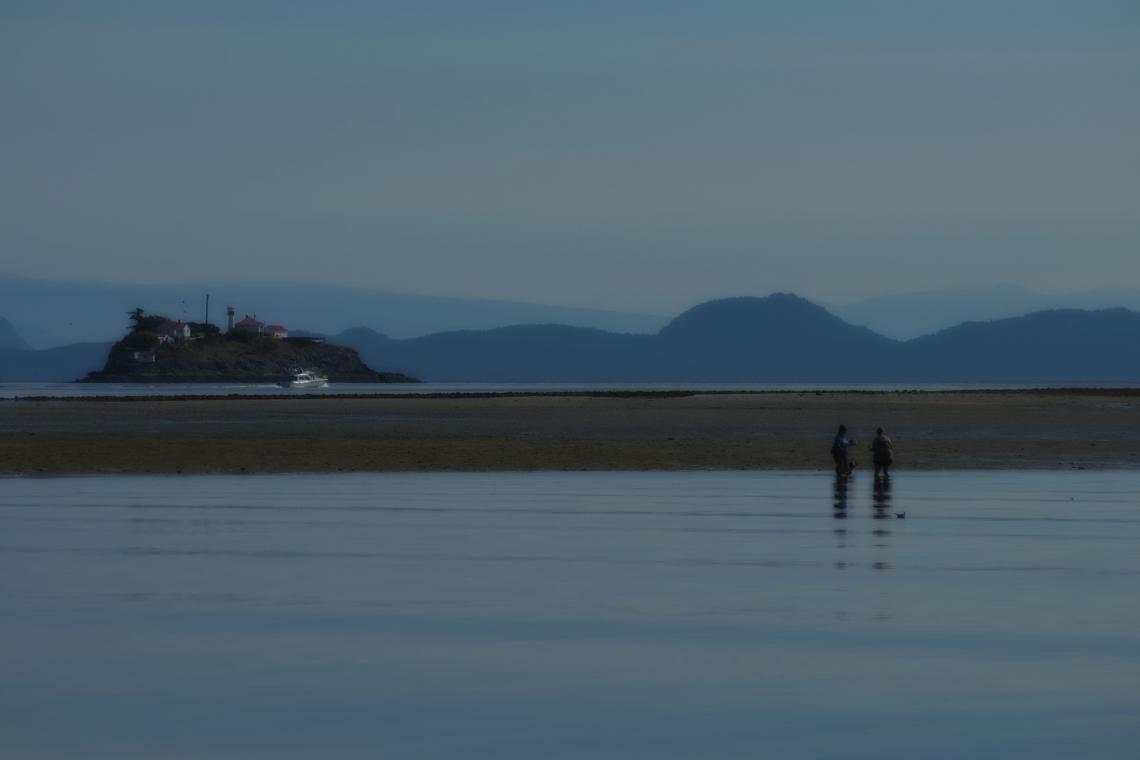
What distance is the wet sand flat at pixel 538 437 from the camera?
1609 inches

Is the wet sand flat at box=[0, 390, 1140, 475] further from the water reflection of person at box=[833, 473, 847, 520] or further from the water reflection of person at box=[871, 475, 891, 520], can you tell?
the water reflection of person at box=[871, 475, 891, 520]

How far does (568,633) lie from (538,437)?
124ft

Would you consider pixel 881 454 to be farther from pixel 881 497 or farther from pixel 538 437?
pixel 538 437

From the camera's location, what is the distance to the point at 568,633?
15109 millimetres

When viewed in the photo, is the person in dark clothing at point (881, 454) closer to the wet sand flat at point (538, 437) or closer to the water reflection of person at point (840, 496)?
the water reflection of person at point (840, 496)

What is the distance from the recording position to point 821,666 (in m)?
13.5

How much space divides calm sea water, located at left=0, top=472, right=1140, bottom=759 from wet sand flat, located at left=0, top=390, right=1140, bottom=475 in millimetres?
13190

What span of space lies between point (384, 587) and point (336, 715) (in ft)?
21.2

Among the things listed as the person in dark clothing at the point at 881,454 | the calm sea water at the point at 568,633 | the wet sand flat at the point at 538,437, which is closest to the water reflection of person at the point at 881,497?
the person in dark clothing at the point at 881,454

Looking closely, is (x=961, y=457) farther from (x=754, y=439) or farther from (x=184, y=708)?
(x=184, y=708)

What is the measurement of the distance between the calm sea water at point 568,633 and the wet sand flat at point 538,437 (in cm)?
1319

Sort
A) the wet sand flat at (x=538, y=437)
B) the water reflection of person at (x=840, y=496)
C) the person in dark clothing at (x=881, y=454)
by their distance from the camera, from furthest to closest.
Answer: the wet sand flat at (x=538, y=437)
the person in dark clothing at (x=881, y=454)
the water reflection of person at (x=840, y=496)

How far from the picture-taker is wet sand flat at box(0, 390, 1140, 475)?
4088 cm

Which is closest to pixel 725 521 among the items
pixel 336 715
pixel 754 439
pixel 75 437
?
pixel 336 715
